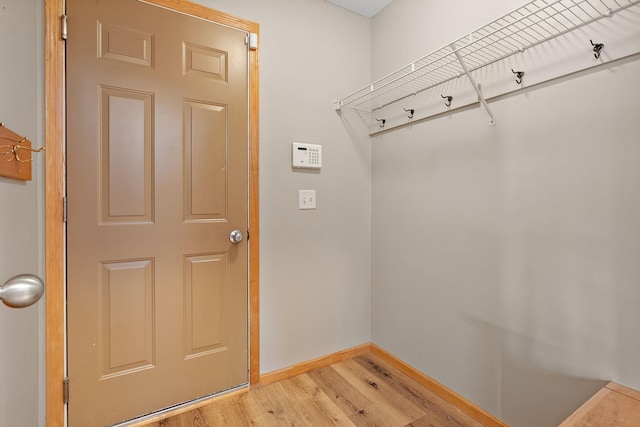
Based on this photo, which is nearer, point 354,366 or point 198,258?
point 198,258

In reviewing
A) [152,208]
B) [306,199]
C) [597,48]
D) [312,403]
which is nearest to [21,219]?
[152,208]

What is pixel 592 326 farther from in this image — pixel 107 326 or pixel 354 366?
pixel 107 326

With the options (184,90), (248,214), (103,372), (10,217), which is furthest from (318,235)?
(10,217)

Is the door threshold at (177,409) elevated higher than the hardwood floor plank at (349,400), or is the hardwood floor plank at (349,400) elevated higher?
the door threshold at (177,409)

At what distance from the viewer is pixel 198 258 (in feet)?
5.47

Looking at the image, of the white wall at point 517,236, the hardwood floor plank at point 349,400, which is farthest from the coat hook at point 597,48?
the hardwood floor plank at point 349,400

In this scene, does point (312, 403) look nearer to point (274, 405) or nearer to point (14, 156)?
point (274, 405)

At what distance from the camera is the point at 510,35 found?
1254 mm

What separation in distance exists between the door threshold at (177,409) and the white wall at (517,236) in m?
1.08

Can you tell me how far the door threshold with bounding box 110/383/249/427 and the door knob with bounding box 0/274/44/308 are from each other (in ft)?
4.48

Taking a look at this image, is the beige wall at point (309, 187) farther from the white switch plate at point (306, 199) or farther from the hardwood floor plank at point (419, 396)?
the hardwood floor plank at point (419, 396)

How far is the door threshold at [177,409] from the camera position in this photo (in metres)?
1.53

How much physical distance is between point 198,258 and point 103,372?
2.23ft

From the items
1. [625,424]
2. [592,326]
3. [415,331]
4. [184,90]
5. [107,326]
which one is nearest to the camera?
[625,424]
